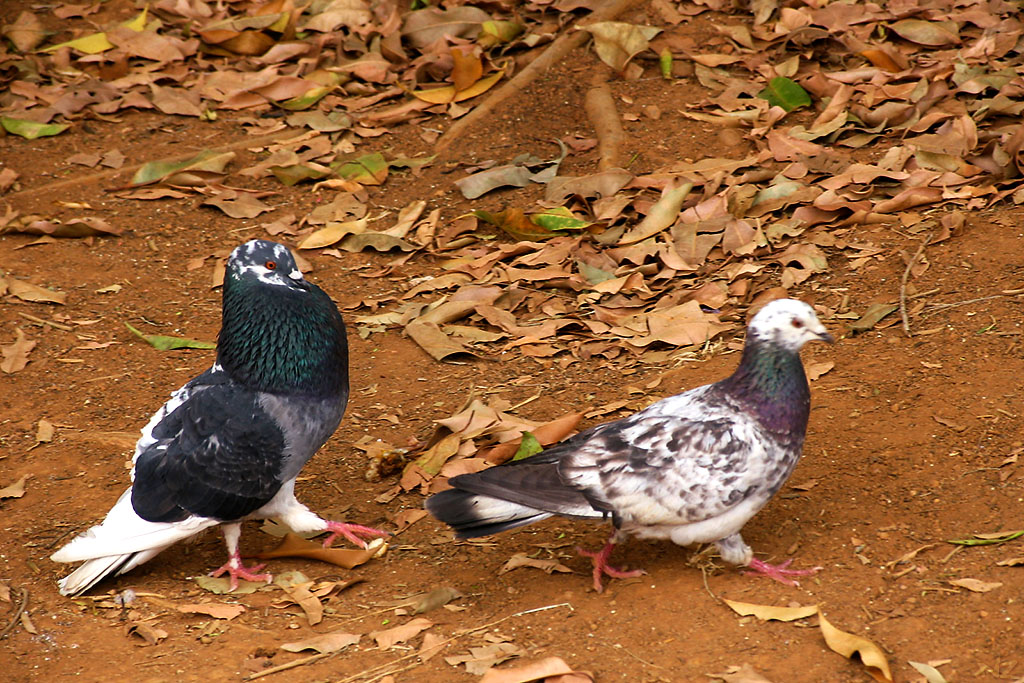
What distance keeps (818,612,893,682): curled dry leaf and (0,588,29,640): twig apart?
121 inches

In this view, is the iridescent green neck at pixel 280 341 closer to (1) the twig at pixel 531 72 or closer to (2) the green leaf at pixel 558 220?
(2) the green leaf at pixel 558 220

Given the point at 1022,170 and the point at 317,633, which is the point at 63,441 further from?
the point at 1022,170

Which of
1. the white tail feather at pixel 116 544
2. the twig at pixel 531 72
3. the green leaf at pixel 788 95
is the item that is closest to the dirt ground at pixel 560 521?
the white tail feather at pixel 116 544

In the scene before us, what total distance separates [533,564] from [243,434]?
52.1 inches

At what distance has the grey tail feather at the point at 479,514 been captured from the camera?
418 centimetres

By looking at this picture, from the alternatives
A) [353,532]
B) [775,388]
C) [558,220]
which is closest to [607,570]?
[775,388]

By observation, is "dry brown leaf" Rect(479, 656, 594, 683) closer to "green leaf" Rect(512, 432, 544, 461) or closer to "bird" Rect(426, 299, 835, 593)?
"bird" Rect(426, 299, 835, 593)

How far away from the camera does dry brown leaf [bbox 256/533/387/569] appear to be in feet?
15.2

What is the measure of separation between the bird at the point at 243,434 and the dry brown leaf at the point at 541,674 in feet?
3.99

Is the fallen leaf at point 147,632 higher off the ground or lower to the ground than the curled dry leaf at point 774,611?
lower

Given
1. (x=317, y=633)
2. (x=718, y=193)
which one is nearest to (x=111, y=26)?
(x=718, y=193)

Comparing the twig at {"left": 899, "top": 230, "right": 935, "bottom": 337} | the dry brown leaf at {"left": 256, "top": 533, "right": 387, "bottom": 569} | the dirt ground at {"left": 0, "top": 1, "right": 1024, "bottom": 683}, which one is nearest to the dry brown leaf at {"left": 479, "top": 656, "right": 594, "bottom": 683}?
the dirt ground at {"left": 0, "top": 1, "right": 1024, "bottom": 683}

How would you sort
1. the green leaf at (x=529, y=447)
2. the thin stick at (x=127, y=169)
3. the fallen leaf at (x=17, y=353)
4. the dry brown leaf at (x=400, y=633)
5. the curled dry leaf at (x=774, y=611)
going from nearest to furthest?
the curled dry leaf at (x=774, y=611) < the dry brown leaf at (x=400, y=633) < the green leaf at (x=529, y=447) < the fallen leaf at (x=17, y=353) < the thin stick at (x=127, y=169)

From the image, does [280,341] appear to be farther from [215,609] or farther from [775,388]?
[775,388]
